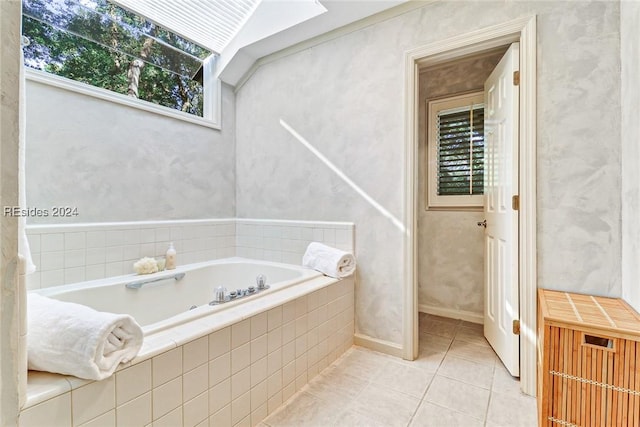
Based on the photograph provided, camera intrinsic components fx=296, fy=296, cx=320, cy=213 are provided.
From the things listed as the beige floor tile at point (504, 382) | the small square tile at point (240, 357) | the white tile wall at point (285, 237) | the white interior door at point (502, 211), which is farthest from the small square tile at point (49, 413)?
the white interior door at point (502, 211)

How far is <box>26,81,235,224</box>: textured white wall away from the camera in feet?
5.77

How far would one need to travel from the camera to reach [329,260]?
82.2 inches

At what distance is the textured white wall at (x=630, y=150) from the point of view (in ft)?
4.14

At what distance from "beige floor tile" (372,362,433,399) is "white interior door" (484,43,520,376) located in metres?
0.53

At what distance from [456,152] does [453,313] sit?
1502 mm

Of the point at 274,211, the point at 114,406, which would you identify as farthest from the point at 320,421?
the point at 274,211

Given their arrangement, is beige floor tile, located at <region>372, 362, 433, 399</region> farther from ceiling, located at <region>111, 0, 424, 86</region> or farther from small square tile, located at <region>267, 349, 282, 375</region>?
ceiling, located at <region>111, 0, 424, 86</region>

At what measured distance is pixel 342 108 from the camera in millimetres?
2248

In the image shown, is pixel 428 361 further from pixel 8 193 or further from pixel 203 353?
pixel 8 193

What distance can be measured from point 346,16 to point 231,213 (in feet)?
6.34

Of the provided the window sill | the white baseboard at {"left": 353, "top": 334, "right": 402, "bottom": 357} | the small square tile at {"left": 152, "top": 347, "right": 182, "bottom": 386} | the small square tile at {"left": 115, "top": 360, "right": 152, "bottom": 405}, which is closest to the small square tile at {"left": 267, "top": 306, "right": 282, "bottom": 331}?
the small square tile at {"left": 152, "top": 347, "right": 182, "bottom": 386}

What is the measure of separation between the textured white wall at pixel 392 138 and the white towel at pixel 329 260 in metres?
0.14

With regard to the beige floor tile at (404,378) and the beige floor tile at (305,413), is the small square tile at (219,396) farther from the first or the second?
the beige floor tile at (404,378)

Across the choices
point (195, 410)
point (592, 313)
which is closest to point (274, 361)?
point (195, 410)
